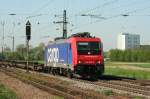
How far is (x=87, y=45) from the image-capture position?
117ft

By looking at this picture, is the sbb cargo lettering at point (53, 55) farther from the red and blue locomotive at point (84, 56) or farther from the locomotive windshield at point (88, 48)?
the locomotive windshield at point (88, 48)

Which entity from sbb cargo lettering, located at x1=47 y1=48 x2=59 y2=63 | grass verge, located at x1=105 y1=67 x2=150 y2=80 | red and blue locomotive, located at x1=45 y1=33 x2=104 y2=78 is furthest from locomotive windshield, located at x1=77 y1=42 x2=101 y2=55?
sbb cargo lettering, located at x1=47 y1=48 x2=59 y2=63

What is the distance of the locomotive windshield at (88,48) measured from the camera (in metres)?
35.4

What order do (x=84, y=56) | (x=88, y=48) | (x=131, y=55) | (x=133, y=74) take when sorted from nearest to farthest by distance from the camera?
(x=84, y=56)
(x=88, y=48)
(x=133, y=74)
(x=131, y=55)

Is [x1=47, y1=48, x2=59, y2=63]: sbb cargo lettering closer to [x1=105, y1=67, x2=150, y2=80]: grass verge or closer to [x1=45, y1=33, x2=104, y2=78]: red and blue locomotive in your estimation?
[x1=45, y1=33, x2=104, y2=78]: red and blue locomotive

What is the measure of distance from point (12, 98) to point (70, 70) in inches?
692

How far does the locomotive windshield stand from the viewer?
35.4 m

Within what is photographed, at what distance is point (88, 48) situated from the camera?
3553 centimetres

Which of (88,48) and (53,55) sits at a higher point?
(88,48)

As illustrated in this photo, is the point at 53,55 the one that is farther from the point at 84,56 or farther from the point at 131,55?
the point at 131,55

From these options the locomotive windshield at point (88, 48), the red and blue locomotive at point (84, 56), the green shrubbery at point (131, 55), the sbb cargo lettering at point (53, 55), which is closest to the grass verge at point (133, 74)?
the red and blue locomotive at point (84, 56)

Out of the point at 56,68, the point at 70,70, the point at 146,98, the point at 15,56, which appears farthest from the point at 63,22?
the point at 15,56

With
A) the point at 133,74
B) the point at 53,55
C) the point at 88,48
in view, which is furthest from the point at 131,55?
the point at 88,48

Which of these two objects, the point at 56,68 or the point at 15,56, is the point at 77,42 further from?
the point at 15,56
